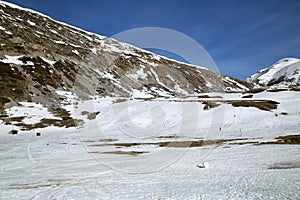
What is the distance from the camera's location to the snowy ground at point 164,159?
1562 centimetres

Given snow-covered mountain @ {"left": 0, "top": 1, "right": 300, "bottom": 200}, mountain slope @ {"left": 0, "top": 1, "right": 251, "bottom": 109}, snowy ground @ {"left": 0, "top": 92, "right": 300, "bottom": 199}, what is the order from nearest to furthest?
snowy ground @ {"left": 0, "top": 92, "right": 300, "bottom": 199}
snow-covered mountain @ {"left": 0, "top": 1, "right": 300, "bottom": 200}
mountain slope @ {"left": 0, "top": 1, "right": 251, "bottom": 109}

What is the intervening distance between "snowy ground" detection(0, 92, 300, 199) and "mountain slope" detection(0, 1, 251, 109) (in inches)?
1439

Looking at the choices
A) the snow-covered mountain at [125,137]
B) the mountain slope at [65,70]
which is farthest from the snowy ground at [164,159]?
the mountain slope at [65,70]

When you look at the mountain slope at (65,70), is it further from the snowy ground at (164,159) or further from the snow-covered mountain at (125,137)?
the snowy ground at (164,159)

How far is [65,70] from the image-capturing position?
110 m

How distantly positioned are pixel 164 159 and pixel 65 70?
91232 millimetres

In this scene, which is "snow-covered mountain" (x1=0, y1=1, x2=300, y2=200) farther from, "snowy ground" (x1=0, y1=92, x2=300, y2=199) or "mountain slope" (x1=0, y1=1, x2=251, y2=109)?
"mountain slope" (x1=0, y1=1, x2=251, y2=109)

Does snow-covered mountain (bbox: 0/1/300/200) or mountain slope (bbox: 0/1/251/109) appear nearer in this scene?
snow-covered mountain (bbox: 0/1/300/200)

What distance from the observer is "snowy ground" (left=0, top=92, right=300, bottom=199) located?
15.6 m

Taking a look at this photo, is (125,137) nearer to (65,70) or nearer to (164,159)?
(164,159)

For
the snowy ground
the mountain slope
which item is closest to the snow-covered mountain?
the snowy ground

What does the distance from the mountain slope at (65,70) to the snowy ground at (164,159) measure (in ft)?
120

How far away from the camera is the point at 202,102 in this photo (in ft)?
194

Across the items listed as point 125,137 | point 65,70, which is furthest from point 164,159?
point 65,70
